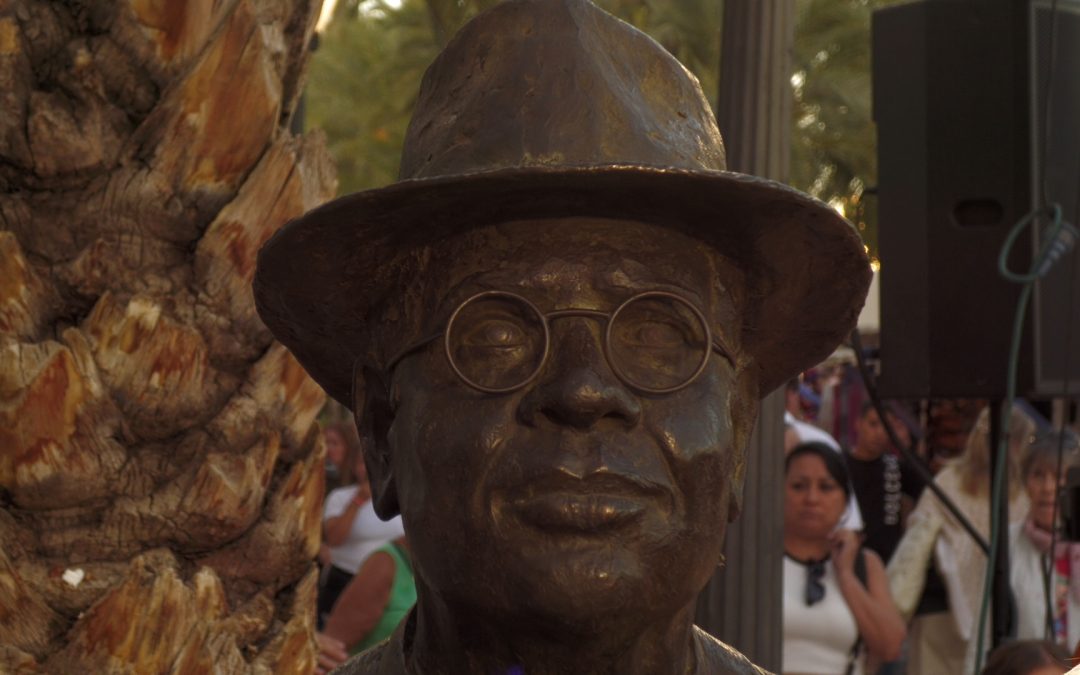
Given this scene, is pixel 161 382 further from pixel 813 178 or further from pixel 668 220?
pixel 813 178

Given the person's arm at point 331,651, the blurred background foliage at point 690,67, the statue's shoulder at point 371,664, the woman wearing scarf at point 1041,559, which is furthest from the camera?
the blurred background foliage at point 690,67

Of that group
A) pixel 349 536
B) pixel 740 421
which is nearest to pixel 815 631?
pixel 349 536

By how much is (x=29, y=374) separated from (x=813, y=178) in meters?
17.4

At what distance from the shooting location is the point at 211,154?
2910mm

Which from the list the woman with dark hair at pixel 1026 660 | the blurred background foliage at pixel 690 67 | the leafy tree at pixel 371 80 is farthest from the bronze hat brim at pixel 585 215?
the leafy tree at pixel 371 80

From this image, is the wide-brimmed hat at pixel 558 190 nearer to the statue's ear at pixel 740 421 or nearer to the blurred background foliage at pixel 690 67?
the statue's ear at pixel 740 421

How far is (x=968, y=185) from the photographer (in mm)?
5629

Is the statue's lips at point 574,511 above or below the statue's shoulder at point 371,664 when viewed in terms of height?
above

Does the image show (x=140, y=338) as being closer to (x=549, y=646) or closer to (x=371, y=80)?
(x=549, y=646)

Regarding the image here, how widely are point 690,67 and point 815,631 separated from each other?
10282mm

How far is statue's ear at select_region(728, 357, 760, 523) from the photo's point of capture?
8.59 ft

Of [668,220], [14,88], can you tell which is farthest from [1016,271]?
[14,88]

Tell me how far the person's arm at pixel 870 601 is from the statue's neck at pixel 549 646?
3.87 meters

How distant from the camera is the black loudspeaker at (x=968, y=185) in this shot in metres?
5.54
